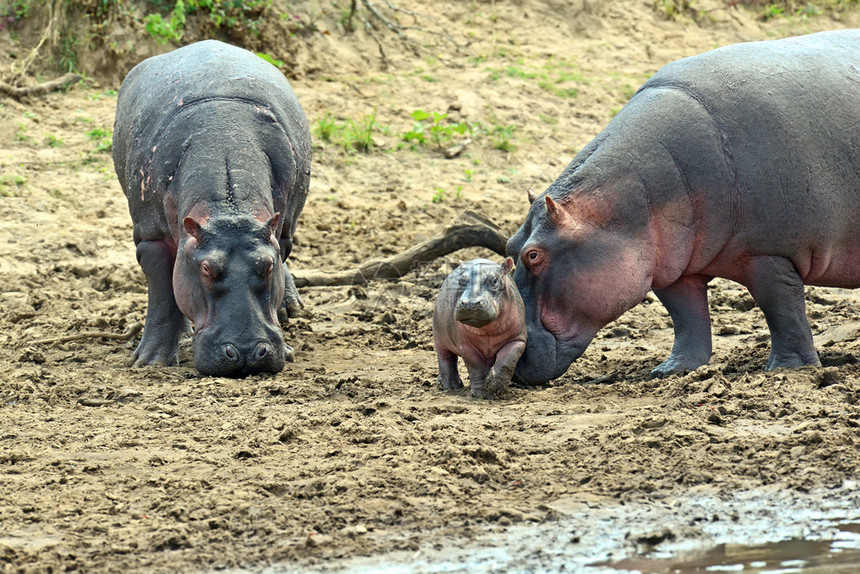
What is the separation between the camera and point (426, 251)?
932 centimetres

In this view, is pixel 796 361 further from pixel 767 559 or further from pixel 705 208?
pixel 767 559

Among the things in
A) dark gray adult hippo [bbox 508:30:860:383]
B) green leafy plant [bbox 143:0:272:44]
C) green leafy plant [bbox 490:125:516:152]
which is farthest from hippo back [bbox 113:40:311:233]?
green leafy plant [bbox 490:125:516:152]

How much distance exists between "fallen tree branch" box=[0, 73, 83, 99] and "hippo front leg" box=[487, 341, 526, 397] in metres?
6.84

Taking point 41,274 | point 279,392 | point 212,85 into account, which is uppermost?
point 212,85

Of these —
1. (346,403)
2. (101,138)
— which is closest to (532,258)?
(346,403)

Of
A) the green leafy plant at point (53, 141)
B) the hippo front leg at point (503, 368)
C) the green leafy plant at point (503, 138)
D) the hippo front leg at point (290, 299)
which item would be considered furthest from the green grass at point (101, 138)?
the hippo front leg at point (503, 368)

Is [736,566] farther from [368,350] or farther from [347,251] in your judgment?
[347,251]

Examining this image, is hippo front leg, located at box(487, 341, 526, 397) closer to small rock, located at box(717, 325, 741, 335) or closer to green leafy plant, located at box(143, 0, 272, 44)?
small rock, located at box(717, 325, 741, 335)

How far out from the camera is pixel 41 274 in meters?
9.27

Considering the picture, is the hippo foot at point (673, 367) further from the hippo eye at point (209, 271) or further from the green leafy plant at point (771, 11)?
the green leafy plant at point (771, 11)

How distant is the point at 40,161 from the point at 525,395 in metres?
5.96

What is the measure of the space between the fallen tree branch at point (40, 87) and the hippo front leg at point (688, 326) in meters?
6.91

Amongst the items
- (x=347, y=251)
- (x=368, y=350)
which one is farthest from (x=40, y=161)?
(x=368, y=350)

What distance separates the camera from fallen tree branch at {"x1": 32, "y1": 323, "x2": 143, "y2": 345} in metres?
7.91
